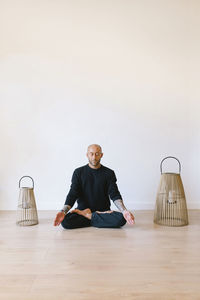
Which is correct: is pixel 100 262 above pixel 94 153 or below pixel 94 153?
below

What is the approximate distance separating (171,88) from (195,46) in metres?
0.58

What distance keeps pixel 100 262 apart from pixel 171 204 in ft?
4.38

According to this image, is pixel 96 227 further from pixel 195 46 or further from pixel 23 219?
pixel 195 46

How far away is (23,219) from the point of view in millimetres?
3459

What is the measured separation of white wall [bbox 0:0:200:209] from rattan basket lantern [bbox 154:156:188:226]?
2.00 ft

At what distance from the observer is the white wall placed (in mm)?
3994

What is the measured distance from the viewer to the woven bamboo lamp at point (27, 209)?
3.42 m

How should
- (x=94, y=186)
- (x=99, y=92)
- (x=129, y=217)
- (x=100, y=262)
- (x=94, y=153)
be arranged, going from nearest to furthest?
1. (x=100, y=262)
2. (x=129, y=217)
3. (x=94, y=153)
4. (x=94, y=186)
5. (x=99, y=92)

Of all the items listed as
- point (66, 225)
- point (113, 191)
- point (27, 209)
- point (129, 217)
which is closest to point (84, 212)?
point (66, 225)

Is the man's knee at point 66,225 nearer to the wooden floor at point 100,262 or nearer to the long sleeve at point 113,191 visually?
the wooden floor at point 100,262

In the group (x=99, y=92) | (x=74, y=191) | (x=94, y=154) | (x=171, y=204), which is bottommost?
(x=171, y=204)

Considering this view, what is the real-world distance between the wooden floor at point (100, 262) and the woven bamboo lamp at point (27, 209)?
0.10 metres

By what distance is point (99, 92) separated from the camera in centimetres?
405

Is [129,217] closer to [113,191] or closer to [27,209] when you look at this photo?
[113,191]
